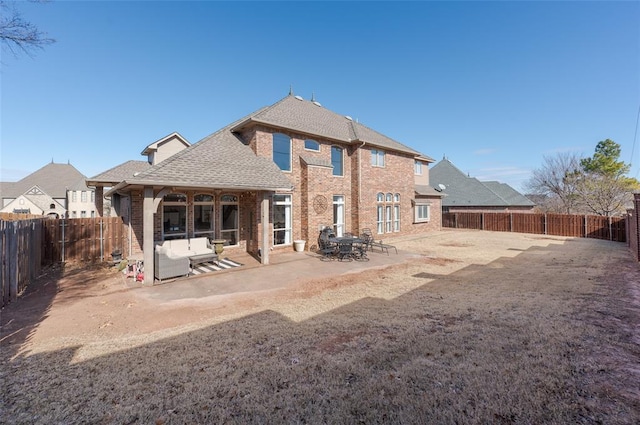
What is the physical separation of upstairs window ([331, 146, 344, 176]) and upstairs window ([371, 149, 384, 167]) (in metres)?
2.43

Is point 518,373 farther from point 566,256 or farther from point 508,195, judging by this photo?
point 508,195

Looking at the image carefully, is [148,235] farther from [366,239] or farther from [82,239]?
[366,239]

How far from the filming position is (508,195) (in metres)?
31.2

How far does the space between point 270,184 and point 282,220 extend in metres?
3.34

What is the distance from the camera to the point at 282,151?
13.1 metres

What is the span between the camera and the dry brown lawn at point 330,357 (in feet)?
9.28

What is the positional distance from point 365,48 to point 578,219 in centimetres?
2087

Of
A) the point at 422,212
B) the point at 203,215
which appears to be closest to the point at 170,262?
the point at 203,215

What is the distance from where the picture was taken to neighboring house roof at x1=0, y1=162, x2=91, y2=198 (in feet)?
137

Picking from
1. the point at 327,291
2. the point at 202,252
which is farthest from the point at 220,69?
the point at 327,291

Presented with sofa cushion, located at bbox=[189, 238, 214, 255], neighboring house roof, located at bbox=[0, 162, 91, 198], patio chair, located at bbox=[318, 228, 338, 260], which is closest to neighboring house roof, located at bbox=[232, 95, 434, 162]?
patio chair, located at bbox=[318, 228, 338, 260]

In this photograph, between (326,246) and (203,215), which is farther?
(326,246)

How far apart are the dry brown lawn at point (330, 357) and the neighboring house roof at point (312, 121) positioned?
27.8 ft

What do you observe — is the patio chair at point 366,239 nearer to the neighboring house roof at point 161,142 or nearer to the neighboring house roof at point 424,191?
the neighboring house roof at point 424,191
